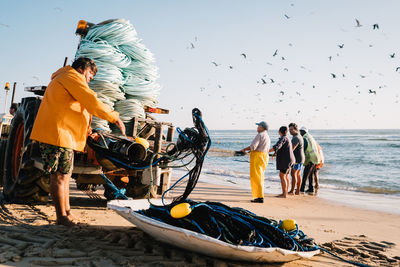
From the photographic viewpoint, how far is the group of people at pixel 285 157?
6.99 meters

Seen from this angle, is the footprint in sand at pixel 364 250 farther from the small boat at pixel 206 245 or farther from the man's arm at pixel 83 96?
the man's arm at pixel 83 96

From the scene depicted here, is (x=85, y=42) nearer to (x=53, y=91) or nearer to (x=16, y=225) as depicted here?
(x=53, y=91)

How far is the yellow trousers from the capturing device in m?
6.94

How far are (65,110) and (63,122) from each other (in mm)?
129

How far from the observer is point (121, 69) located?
5.11 m

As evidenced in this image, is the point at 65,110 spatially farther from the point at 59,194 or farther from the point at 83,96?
the point at 59,194

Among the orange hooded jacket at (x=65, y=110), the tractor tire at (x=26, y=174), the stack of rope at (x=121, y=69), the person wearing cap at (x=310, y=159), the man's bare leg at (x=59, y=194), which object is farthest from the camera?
the person wearing cap at (x=310, y=159)

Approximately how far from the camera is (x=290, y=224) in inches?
132

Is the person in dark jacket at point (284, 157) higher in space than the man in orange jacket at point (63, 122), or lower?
lower

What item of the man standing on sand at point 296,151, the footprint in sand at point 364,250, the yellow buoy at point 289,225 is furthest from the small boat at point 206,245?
the man standing on sand at point 296,151

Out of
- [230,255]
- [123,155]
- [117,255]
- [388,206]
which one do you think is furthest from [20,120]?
[388,206]

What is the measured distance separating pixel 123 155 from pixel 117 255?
1222mm

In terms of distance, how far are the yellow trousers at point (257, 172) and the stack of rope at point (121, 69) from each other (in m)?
2.74

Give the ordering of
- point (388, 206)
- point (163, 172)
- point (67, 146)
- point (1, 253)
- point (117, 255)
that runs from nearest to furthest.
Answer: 1. point (1, 253)
2. point (117, 255)
3. point (67, 146)
4. point (163, 172)
5. point (388, 206)
